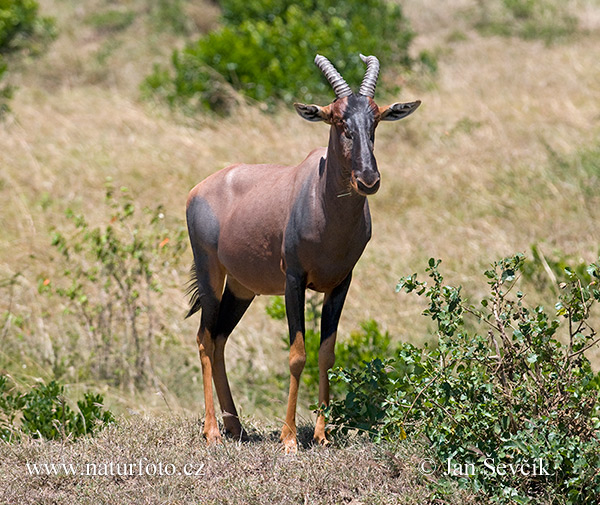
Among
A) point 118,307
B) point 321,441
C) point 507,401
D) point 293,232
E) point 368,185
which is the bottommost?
point 118,307

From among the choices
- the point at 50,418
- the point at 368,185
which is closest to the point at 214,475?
the point at 50,418

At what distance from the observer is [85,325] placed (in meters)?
7.56

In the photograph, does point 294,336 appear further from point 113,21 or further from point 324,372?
point 113,21

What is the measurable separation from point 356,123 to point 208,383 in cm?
189

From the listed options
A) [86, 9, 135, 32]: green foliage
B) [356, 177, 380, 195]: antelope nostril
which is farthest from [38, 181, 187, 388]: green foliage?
[86, 9, 135, 32]: green foliage

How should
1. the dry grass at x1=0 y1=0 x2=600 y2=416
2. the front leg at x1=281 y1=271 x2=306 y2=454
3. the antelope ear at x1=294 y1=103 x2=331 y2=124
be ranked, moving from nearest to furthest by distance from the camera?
1. the antelope ear at x1=294 y1=103 x2=331 y2=124
2. the front leg at x1=281 y1=271 x2=306 y2=454
3. the dry grass at x1=0 y1=0 x2=600 y2=416

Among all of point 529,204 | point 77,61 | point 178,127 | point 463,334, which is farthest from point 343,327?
point 77,61

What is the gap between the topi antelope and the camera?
168 inches

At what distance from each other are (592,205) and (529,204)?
26.8 inches

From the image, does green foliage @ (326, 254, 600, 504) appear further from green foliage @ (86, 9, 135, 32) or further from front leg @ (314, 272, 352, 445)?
green foliage @ (86, 9, 135, 32)

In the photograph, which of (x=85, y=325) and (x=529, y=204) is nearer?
(x=85, y=325)

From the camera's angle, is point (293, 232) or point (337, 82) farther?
point (293, 232)

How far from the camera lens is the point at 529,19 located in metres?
19.0

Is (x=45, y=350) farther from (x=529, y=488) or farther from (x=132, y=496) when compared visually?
(x=529, y=488)
